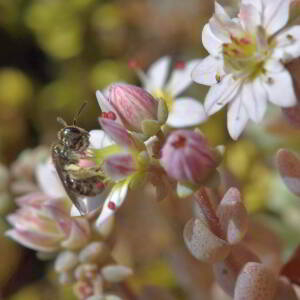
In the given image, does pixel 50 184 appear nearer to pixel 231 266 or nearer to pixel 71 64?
pixel 231 266

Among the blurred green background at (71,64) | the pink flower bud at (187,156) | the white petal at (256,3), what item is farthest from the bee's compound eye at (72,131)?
the blurred green background at (71,64)

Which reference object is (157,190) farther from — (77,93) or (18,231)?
(77,93)

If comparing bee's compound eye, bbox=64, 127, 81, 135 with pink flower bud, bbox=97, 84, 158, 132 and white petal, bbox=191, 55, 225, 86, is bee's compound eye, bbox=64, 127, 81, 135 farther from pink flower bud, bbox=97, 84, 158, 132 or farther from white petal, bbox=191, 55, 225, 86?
white petal, bbox=191, 55, 225, 86

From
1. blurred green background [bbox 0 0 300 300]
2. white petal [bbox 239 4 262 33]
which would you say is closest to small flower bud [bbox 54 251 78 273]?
white petal [bbox 239 4 262 33]

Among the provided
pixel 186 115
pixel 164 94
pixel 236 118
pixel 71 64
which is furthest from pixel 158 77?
pixel 71 64

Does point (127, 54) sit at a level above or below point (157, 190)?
below

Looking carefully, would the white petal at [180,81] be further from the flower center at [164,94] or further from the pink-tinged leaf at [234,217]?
the pink-tinged leaf at [234,217]

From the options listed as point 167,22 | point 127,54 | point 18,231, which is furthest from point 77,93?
point 18,231
